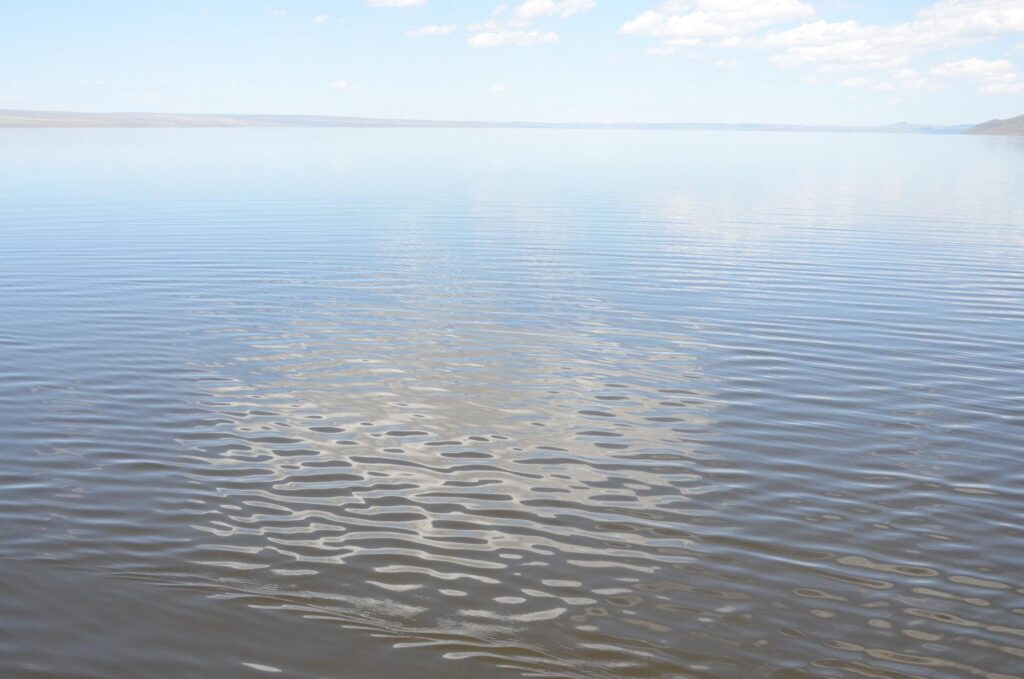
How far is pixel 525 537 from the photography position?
8.26m

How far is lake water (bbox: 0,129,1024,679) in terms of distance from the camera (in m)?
6.74

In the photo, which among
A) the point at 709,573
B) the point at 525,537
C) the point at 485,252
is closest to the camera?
the point at 709,573

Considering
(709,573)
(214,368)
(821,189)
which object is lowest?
(709,573)

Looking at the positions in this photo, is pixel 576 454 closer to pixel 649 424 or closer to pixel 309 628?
pixel 649 424

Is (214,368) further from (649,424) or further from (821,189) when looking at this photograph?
(821,189)

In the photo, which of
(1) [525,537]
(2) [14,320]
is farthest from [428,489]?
(2) [14,320]

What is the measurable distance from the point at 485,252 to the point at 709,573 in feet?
58.9

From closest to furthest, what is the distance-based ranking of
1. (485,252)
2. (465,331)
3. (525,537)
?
1. (525,537)
2. (465,331)
3. (485,252)

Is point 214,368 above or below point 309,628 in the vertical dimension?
above

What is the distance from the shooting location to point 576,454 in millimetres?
10164

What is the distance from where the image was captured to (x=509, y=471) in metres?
9.70

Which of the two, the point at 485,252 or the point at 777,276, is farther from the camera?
the point at 485,252

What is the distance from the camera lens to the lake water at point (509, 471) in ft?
22.1

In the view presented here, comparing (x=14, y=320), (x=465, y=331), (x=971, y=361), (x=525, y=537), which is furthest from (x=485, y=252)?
(x=525, y=537)
